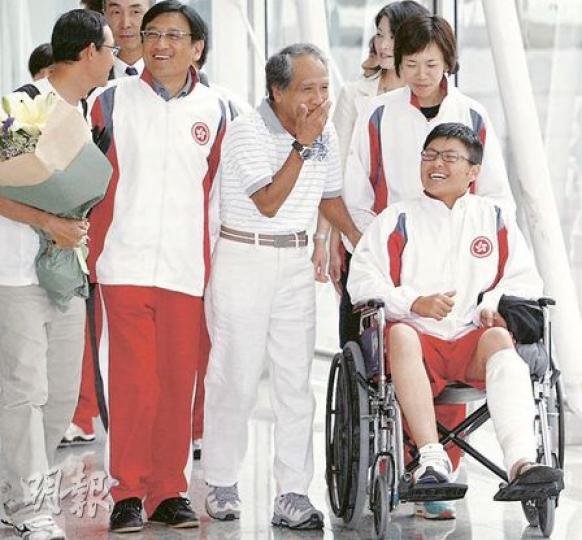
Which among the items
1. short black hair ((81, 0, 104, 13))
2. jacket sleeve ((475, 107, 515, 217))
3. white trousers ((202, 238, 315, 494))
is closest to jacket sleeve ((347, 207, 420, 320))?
white trousers ((202, 238, 315, 494))

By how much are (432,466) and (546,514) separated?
0.44 m

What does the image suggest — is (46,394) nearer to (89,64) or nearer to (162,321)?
(162,321)

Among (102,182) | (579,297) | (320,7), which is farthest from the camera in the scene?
(320,7)

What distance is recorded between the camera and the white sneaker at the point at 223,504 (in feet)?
14.7

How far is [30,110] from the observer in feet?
13.0

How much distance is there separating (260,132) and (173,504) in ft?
3.53

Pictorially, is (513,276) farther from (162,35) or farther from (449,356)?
(162,35)

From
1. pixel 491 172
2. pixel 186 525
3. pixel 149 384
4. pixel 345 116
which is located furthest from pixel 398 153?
pixel 186 525

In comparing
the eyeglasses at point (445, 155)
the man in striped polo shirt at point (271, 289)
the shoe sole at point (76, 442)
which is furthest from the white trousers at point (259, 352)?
the shoe sole at point (76, 442)

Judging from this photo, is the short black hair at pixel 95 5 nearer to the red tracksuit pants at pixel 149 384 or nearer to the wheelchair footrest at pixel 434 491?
the red tracksuit pants at pixel 149 384

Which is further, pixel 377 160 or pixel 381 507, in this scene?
pixel 377 160

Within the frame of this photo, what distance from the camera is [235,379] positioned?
4.37 m

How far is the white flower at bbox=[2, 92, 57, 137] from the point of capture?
3.93 metres

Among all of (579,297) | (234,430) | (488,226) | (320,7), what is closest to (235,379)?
(234,430)
